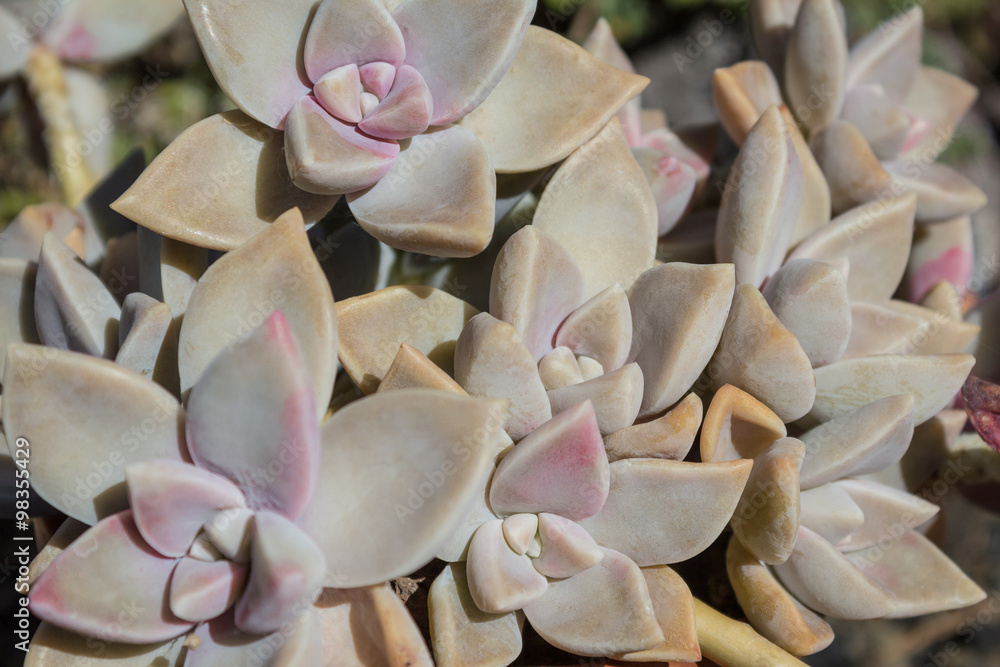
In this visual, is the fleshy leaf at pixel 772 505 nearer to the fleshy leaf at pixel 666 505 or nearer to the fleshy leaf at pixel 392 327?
the fleshy leaf at pixel 666 505

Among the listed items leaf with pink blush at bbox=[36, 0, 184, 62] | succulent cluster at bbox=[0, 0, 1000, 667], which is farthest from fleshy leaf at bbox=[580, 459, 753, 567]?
leaf with pink blush at bbox=[36, 0, 184, 62]

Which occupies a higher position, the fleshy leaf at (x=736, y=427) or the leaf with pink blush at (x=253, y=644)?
the fleshy leaf at (x=736, y=427)

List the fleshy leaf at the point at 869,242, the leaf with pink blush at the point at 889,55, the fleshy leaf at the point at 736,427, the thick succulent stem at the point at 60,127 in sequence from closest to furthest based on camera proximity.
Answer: the fleshy leaf at the point at 736,427 < the fleshy leaf at the point at 869,242 < the leaf with pink blush at the point at 889,55 < the thick succulent stem at the point at 60,127

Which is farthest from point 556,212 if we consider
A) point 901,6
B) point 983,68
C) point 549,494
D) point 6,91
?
point 983,68

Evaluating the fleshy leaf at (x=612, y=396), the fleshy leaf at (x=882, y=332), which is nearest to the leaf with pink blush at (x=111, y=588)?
the fleshy leaf at (x=612, y=396)

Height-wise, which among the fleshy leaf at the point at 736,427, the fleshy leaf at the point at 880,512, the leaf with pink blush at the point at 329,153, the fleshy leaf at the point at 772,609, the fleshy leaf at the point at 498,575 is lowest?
the fleshy leaf at the point at 772,609

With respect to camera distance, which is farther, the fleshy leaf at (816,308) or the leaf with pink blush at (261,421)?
the fleshy leaf at (816,308)

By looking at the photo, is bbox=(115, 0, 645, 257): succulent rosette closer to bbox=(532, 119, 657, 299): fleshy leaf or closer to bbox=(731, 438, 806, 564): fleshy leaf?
bbox=(532, 119, 657, 299): fleshy leaf
